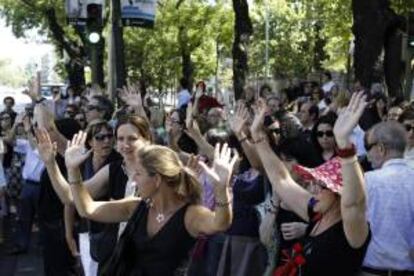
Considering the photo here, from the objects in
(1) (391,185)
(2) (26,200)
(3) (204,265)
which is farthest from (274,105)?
(1) (391,185)

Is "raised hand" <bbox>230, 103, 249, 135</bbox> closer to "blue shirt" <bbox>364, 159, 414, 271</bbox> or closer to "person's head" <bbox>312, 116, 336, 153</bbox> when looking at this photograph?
"person's head" <bbox>312, 116, 336, 153</bbox>

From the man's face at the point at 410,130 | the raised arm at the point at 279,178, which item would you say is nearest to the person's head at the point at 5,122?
the man's face at the point at 410,130

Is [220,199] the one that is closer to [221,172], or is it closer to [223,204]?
[223,204]

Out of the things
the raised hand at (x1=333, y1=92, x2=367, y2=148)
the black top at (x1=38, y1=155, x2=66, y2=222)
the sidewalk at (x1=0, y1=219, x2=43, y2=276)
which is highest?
the raised hand at (x1=333, y1=92, x2=367, y2=148)

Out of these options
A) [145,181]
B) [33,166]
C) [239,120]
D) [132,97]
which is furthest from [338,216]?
[33,166]

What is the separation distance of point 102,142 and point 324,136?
6.22 ft

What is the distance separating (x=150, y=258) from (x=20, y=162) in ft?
28.8

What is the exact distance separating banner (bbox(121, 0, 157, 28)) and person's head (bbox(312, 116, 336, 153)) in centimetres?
1328

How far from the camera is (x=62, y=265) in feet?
26.4

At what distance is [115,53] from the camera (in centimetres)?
1648

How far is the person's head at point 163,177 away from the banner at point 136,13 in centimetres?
1599

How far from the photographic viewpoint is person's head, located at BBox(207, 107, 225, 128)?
854cm

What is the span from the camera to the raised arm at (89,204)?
4.84 m

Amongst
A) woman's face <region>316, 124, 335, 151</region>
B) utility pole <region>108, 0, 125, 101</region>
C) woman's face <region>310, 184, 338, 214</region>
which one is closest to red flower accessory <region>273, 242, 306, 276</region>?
woman's face <region>310, 184, 338, 214</region>
